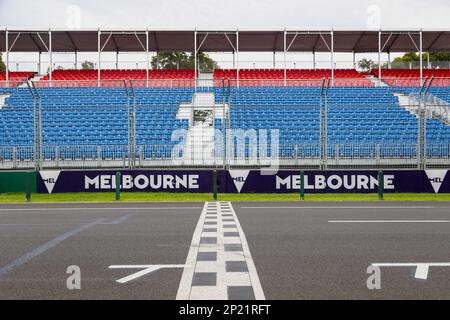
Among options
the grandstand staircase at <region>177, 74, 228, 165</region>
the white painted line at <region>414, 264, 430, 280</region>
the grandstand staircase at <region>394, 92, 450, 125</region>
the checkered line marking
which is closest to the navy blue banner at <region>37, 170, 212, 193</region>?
the grandstand staircase at <region>177, 74, 228, 165</region>

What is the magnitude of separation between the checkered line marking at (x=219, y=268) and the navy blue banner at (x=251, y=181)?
24.2 ft

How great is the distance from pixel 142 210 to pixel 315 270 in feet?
26.4

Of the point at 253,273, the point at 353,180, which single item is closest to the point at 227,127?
the point at 353,180

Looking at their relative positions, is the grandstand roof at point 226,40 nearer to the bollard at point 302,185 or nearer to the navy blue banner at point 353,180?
the navy blue banner at point 353,180

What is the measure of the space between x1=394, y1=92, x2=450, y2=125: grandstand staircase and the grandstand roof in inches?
261

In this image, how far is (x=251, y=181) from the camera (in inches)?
698

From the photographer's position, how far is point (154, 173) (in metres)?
17.8

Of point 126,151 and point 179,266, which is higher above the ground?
point 126,151

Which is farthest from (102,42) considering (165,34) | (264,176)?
(264,176)

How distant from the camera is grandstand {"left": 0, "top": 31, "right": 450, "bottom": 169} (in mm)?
18359

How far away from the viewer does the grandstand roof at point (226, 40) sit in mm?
34656

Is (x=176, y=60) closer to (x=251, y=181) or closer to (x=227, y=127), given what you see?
(x=227, y=127)

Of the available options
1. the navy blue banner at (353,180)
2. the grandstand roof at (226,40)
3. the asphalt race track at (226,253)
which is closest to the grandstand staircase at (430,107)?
the navy blue banner at (353,180)
